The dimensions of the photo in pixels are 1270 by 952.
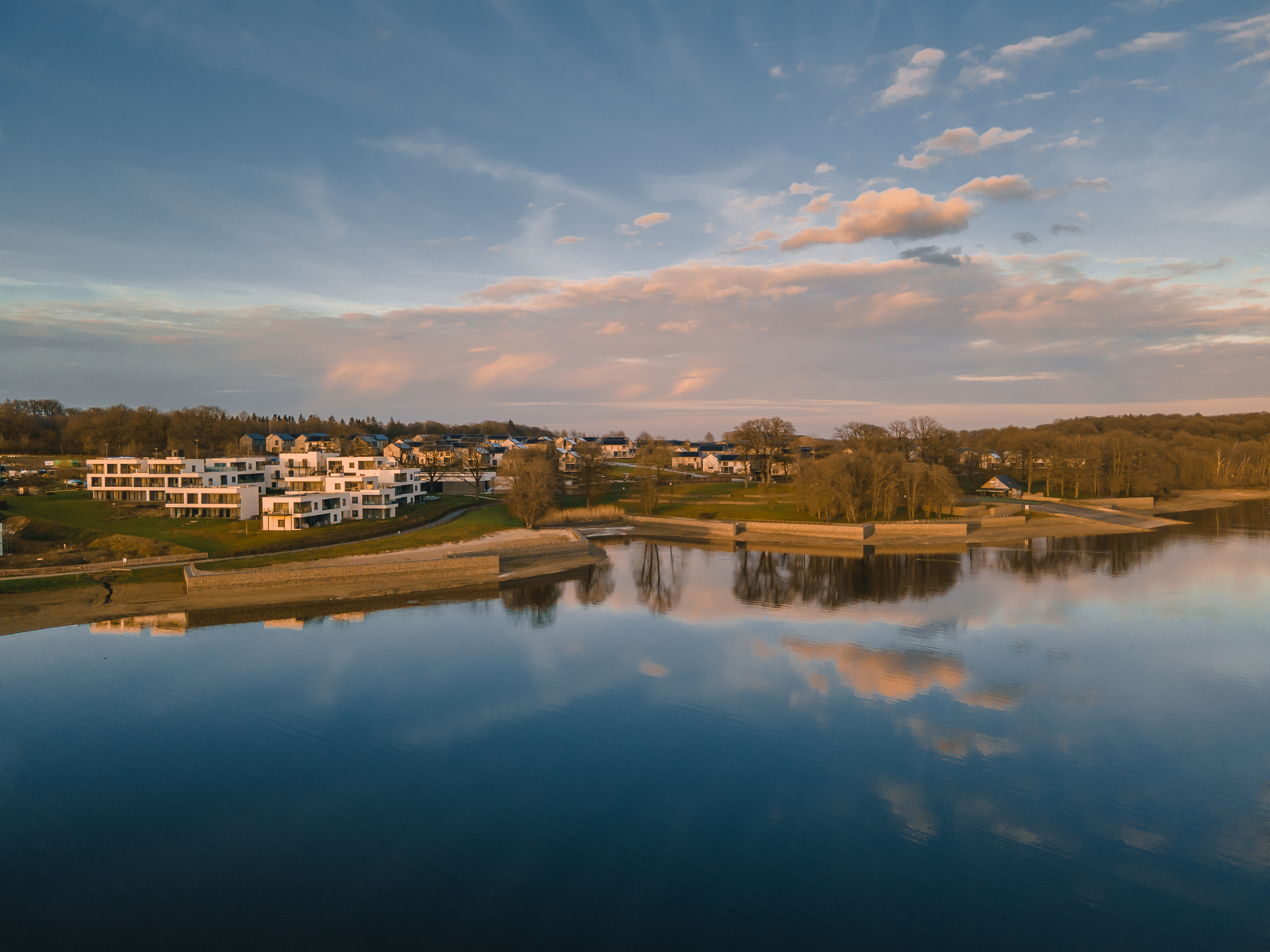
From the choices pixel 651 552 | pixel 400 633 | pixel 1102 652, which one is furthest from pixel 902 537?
pixel 400 633

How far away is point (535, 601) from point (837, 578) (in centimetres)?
1746

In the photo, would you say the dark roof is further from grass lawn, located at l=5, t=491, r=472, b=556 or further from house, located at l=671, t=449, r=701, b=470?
grass lawn, located at l=5, t=491, r=472, b=556

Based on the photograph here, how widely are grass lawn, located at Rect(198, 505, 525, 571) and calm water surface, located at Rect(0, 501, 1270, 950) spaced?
294 inches

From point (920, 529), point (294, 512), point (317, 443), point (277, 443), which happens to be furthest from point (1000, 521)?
point (277, 443)

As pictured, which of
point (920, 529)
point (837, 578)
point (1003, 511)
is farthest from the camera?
point (1003, 511)

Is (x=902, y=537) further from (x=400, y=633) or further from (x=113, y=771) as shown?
(x=113, y=771)

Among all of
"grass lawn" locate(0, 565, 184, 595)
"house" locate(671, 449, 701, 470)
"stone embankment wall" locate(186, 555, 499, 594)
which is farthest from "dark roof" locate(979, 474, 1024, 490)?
"grass lawn" locate(0, 565, 184, 595)

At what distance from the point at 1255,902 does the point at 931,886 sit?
510 centimetres

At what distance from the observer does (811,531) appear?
50.1m

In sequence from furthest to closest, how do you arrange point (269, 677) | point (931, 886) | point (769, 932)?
point (269, 677)
point (931, 886)
point (769, 932)

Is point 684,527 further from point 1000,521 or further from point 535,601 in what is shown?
point 1000,521

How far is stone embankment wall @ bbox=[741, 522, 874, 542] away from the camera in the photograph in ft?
160

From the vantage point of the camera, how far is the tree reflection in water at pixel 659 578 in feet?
104

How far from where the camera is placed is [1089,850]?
11.7 meters
